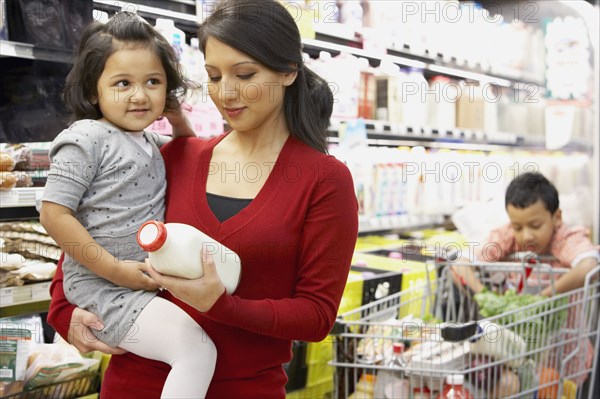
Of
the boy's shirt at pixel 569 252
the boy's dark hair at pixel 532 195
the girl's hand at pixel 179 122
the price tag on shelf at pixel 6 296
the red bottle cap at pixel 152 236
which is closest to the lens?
the red bottle cap at pixel 152 236

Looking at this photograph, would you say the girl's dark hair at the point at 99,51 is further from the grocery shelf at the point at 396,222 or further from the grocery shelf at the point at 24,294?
the grocery shelf at the point at 396,222

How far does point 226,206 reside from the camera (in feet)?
4.61

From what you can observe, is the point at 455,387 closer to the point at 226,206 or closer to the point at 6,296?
the point at 226,206

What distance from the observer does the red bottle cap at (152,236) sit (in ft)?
3.91

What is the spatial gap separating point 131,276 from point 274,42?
577 millimetres

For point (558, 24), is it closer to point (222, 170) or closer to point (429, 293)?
point (429, 293)

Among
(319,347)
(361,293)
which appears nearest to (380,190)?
(361,293)

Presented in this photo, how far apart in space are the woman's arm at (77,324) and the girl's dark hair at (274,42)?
598 mm

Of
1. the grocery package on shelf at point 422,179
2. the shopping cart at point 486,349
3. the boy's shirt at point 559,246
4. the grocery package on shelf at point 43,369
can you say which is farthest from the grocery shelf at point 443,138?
the grocery package on shelf at point 43,369

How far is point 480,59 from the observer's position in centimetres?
519

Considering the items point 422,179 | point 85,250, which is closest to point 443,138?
point 422,179

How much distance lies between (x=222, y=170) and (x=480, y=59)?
4.17m

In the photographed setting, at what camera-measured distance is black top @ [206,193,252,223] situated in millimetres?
1397

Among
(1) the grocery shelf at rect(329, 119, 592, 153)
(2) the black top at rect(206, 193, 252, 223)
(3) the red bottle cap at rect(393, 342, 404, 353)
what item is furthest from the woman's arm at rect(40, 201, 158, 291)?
(1) the grocery shelf at rect(329, 119, 592, 153)
